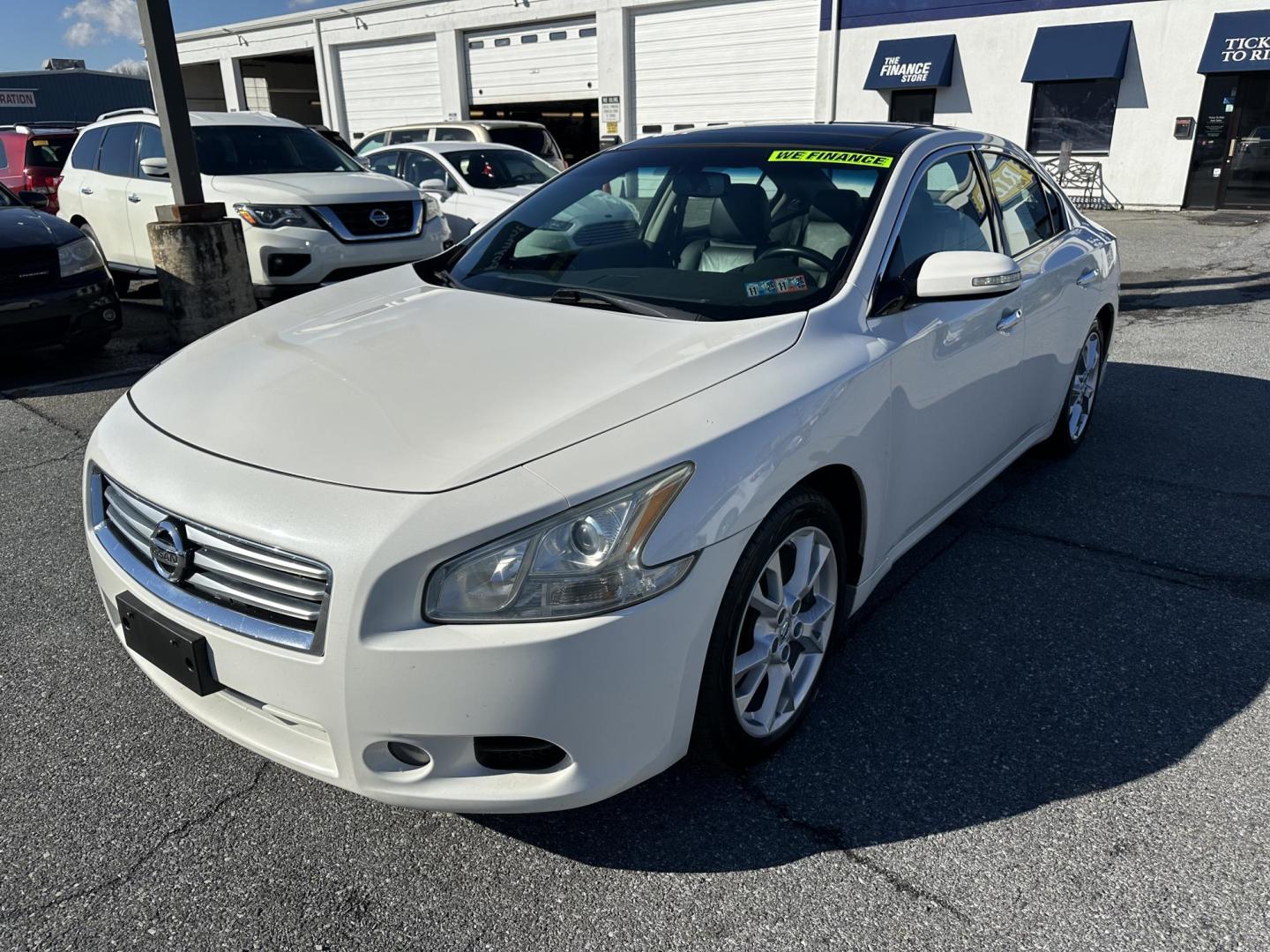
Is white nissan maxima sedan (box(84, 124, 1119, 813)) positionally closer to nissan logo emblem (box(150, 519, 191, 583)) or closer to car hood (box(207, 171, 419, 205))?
nissan logo emblem (box(150, 519, 191, 583))

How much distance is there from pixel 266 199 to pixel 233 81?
111 feet

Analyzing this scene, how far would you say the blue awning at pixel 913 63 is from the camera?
19.5 metres

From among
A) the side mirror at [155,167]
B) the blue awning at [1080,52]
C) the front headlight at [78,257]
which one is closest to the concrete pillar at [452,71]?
the blue awning at [1080,52]

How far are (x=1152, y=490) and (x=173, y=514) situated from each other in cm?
427

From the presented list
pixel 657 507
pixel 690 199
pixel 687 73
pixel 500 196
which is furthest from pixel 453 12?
pixel 657 507

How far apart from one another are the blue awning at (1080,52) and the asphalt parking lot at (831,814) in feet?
55.8

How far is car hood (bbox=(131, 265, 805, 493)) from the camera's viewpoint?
210 cm

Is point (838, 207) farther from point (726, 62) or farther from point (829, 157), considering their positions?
point (726, 62)

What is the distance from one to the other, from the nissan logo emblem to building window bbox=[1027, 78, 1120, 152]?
66.6ft

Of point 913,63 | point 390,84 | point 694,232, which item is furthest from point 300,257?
point 390,84

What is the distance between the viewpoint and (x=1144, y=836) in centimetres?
232

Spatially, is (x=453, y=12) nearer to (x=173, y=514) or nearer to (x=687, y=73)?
(x=687, y=73)

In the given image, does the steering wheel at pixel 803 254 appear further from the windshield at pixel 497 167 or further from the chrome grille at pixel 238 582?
the windshield at pixel 497 167

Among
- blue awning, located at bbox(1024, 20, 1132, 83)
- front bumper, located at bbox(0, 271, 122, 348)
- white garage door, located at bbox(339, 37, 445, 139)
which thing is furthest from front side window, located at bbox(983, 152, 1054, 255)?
white garage door, located at bbox(339, 37, 445, 139)
